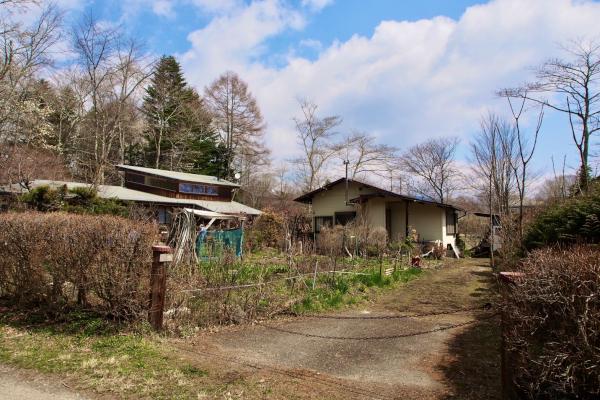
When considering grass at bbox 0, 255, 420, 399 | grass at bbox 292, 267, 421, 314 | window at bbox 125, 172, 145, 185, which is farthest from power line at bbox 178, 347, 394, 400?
window at bbox 125, 172, 145, 185

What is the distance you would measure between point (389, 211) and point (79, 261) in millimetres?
22362

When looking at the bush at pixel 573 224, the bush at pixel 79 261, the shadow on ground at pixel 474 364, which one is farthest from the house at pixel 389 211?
the bush at pixel 79 261

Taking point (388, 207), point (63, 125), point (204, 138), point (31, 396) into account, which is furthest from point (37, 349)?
point (204, 138)

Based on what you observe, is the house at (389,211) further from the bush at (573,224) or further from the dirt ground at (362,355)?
the dirt ground at (362,355)

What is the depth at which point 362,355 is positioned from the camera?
6.32m

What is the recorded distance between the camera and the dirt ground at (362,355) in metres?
5.01

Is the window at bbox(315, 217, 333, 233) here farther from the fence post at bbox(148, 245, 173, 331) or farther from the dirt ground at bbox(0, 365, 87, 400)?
the dirt ground at bbox(0, 365, 87, 400)

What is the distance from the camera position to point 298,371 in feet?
18.1

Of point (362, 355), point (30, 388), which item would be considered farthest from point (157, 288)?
point (362, 355)

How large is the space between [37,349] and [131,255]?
182 cm

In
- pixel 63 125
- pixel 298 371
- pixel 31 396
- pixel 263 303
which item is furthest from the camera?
pixel 63 125

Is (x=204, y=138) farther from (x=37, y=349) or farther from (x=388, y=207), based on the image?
(x=37, y=349)

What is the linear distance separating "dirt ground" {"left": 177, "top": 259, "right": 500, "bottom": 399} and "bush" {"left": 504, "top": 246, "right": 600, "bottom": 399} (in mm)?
984

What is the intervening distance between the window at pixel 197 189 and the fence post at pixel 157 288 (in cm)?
2677
